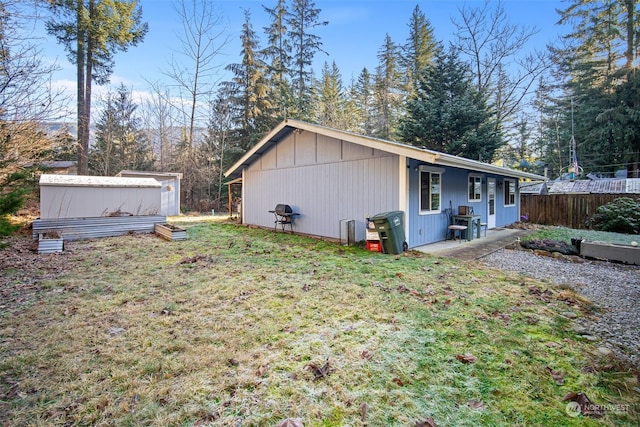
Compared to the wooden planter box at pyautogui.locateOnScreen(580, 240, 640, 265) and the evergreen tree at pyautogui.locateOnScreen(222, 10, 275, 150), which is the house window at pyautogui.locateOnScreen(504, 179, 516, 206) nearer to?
the wooden planter box at pyautogui.locateOnScreen(580, 240, 640, 265)

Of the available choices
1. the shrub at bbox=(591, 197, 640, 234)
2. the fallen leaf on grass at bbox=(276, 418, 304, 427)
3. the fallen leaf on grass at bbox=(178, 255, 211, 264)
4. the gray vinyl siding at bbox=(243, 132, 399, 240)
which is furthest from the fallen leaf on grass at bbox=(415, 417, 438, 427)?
the shrub at bbox=(591, 197, 640, 234)

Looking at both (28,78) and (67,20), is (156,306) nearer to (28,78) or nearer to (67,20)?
(28,78)

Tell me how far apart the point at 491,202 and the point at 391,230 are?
7.31 m

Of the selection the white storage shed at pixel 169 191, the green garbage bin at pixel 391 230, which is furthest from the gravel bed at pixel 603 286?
the white storage shed at pixel 169 191

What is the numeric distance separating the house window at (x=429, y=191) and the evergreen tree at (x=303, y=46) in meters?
14.8

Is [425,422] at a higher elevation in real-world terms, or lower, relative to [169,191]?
lower

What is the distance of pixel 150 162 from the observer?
21609mm

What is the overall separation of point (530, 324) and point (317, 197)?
6.99m

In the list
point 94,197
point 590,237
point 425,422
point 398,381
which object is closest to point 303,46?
point 94,197

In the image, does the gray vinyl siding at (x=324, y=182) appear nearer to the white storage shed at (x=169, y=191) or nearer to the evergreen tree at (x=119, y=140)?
the white storage shed at (x=169, y=191)

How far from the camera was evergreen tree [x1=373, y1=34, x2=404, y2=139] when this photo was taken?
2484cm

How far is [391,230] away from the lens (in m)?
7.00

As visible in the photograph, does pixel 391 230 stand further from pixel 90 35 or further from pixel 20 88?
pixel 90 35

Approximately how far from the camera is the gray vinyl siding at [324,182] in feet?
25.9
